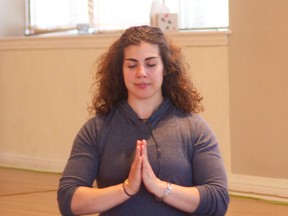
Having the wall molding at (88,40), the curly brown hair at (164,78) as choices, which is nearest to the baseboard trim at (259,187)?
the wall molding at (88,40)

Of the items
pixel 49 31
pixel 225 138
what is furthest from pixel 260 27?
pixel 49 31

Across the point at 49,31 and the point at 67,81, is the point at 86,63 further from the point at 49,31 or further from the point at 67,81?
the point at 49,31

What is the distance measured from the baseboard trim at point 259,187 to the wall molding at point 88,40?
781mm

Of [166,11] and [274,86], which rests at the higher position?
[166,11]

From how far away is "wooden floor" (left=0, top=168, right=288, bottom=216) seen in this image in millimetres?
3318

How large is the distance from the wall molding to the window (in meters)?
0.22

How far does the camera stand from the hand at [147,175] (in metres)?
1.53

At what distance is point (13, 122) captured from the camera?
488 cm

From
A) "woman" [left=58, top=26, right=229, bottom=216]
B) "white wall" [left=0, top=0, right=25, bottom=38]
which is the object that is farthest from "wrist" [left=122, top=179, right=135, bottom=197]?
"white wall" [left=0, top=0, right=25, bottom=38]

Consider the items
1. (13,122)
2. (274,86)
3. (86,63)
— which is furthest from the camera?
(13,122)

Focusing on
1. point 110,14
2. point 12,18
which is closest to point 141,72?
point 110,14

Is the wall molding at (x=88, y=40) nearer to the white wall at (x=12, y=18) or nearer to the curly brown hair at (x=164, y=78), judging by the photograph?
the white wall at (x=12, y=18)

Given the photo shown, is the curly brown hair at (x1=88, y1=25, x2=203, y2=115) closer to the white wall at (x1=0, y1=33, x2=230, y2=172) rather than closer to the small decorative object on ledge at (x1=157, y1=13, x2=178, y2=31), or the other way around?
the small decorative object on ledge at (x1=157, y1=13, x2=178, y2=31)

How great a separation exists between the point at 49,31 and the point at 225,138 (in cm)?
185
